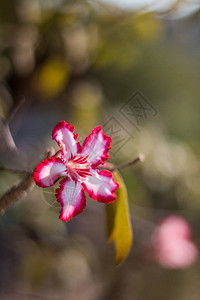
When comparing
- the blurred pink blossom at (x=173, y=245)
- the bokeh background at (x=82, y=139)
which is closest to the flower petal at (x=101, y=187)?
the bokeh background at (x=82, y=139)

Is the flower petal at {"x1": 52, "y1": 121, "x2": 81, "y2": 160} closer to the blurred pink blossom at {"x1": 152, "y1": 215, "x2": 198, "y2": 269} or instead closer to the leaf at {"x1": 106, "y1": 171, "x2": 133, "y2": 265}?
the leaf at {"x1": 106, "y1": 171, "x2": 133, "y2": 265}

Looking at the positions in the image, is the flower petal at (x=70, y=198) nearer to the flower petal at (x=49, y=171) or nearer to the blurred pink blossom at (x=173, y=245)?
the flower petal at (x=49, y=171)

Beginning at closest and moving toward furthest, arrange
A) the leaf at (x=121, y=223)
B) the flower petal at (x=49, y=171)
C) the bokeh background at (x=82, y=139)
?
the flower petal at (x=49, y=171), the leaf at (x=121, y=223), the bokeh background at (x=82, y=139)

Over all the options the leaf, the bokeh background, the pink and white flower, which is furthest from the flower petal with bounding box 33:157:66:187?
the bokeh background

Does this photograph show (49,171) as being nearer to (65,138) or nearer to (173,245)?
(65,138)

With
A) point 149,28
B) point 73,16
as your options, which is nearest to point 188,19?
point 149,28

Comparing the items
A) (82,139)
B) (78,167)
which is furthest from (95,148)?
(82,139)

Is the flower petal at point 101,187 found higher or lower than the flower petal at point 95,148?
lower
